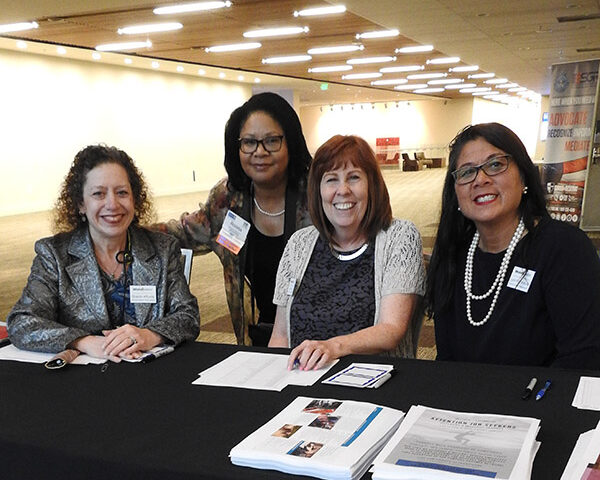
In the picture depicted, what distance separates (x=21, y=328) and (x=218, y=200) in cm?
129

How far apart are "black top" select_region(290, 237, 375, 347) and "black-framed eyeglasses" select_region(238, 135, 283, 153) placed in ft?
A: 2.42

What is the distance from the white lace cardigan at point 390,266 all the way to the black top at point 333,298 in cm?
3

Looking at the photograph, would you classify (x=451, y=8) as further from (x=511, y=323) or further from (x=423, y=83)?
(x=423, y=83)

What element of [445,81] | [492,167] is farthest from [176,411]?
[445,81]

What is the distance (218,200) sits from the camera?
10.3 ft

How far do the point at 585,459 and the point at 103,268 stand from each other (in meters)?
1.77

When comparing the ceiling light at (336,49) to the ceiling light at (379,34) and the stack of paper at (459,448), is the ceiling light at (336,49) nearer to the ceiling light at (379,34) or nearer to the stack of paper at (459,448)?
the ceiling light at (379,34)

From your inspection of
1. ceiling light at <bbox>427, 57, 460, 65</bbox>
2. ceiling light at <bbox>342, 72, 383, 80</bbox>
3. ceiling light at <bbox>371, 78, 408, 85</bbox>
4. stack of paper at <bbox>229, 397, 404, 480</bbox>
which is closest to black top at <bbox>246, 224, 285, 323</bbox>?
stack of paper at <bbox>229, 397, 404, 480</bbox>

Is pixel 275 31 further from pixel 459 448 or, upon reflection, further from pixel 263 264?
pixel 459 448

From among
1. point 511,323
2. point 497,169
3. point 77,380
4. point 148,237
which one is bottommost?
point 77,380

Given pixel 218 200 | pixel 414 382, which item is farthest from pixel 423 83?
pixel 414 382

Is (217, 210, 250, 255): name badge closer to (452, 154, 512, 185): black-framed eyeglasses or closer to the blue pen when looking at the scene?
(452, 154, 512, 185): black-framed eyeglasses

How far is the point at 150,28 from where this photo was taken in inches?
411

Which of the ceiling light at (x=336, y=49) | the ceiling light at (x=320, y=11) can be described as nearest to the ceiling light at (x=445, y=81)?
the ceiling light at (x=336, y=49)
